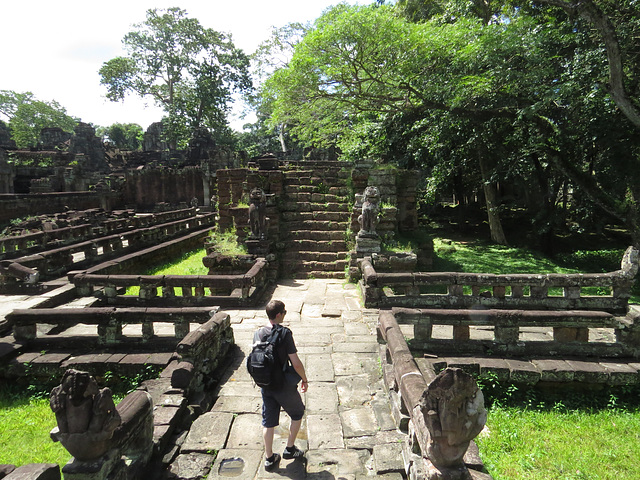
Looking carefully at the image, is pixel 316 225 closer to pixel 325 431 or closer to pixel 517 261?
pixel 517 261

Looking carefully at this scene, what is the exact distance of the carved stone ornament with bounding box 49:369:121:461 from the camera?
273 centimetres

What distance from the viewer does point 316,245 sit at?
38.6ft

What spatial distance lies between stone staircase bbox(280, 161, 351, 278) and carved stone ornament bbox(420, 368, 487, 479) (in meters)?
8.06

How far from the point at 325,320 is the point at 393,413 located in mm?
3179

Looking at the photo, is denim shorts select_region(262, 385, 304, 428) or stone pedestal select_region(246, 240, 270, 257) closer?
denim shorts select_region(262, 385, 304, 428)

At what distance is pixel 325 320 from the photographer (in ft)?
23.7

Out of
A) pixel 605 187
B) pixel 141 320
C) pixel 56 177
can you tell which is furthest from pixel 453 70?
pixel 56 177

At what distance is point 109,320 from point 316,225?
7513mm

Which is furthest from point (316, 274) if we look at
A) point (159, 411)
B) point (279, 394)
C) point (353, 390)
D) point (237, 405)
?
point (279, 394)

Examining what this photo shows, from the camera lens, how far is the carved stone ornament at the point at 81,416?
2.73 m

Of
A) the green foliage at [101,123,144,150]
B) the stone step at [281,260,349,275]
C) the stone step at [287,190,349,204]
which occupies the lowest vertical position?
the stone step at [281,260,349,275]

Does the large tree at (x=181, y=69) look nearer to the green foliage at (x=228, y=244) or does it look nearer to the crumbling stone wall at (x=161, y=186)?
the crumbling stone wall at (x=161, y=186)

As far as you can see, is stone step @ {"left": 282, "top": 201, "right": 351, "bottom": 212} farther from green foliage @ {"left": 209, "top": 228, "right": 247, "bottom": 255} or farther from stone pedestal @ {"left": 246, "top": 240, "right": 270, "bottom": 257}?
stone pedestal @ {"left": 246, "top": 240, "right": 270, "bottom": 257}

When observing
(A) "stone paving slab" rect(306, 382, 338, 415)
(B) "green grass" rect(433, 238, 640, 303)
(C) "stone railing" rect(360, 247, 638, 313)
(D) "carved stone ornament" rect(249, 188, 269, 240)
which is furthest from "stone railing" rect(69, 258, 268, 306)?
(B) "green grass" rect(433, 238, 640, 303)
